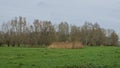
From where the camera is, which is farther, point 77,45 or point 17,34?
point 17,34

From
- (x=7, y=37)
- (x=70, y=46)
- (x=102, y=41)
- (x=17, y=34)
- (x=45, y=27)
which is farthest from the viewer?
(x=102, y=41)

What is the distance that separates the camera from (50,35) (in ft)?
270

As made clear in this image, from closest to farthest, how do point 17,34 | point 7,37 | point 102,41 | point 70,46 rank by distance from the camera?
1. point 70,46
2. point 7,37
3. point 17,34
4. point 102,41

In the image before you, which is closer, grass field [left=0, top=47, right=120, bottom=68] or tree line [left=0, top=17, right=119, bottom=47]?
grass field [left=0, top=47, right=120, bottom=68]

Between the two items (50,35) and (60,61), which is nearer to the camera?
(60,61)

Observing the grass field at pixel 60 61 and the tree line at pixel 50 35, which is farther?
the tree line at pixel 50 35

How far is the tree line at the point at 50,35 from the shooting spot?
77931 millimetres

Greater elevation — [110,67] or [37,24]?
[37,24]

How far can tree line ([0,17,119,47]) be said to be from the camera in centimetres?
7793

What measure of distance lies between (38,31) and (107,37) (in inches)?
1043

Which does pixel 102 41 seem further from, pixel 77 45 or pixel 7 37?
pixel 77 45

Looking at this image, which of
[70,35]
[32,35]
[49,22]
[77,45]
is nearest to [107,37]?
[70,35]

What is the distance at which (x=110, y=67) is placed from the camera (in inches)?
655

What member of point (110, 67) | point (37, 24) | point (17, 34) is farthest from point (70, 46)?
point (37, 24)
